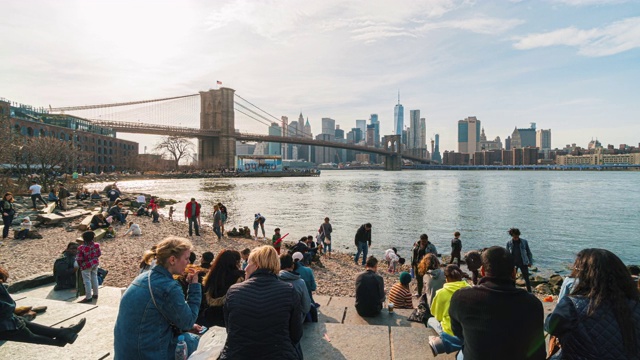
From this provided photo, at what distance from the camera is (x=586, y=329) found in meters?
2.48

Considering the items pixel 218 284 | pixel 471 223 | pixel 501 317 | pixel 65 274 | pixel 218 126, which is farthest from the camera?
pixel 218 126

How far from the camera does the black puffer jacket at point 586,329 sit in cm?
242

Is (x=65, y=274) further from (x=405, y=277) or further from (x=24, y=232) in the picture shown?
(x=24, y=232)

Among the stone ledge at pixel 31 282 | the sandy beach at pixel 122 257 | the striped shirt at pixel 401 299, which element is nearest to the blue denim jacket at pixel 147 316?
the striped shirt at pixel 401 299

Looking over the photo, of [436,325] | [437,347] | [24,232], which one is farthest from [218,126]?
[437,347]

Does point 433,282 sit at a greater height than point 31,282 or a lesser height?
greater

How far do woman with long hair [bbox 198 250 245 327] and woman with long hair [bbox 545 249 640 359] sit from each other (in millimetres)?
2939

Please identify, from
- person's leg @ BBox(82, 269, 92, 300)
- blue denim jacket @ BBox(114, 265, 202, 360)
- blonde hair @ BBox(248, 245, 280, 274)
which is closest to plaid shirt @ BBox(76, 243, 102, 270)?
person's leg @ BBox(82, 269, 92, 300)

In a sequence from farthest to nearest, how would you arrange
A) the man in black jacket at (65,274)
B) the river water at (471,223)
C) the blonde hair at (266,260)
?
1. the river water at (471,223)
2. the man in black jacket at (65,274)
3. the blonde hair at (266,260)

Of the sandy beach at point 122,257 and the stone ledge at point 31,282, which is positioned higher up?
the stone ledge at point 31,282

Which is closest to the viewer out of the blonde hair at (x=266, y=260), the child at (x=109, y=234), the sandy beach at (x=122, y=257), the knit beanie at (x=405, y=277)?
the blonde hair at (x=266, y=260)

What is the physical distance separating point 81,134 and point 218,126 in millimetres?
35211

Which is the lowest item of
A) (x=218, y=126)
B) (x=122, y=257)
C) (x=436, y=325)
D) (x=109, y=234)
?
(x=122, y=257)

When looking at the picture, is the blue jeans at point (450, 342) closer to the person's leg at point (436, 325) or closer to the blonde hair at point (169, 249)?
the person's leg at point (436, 325)
